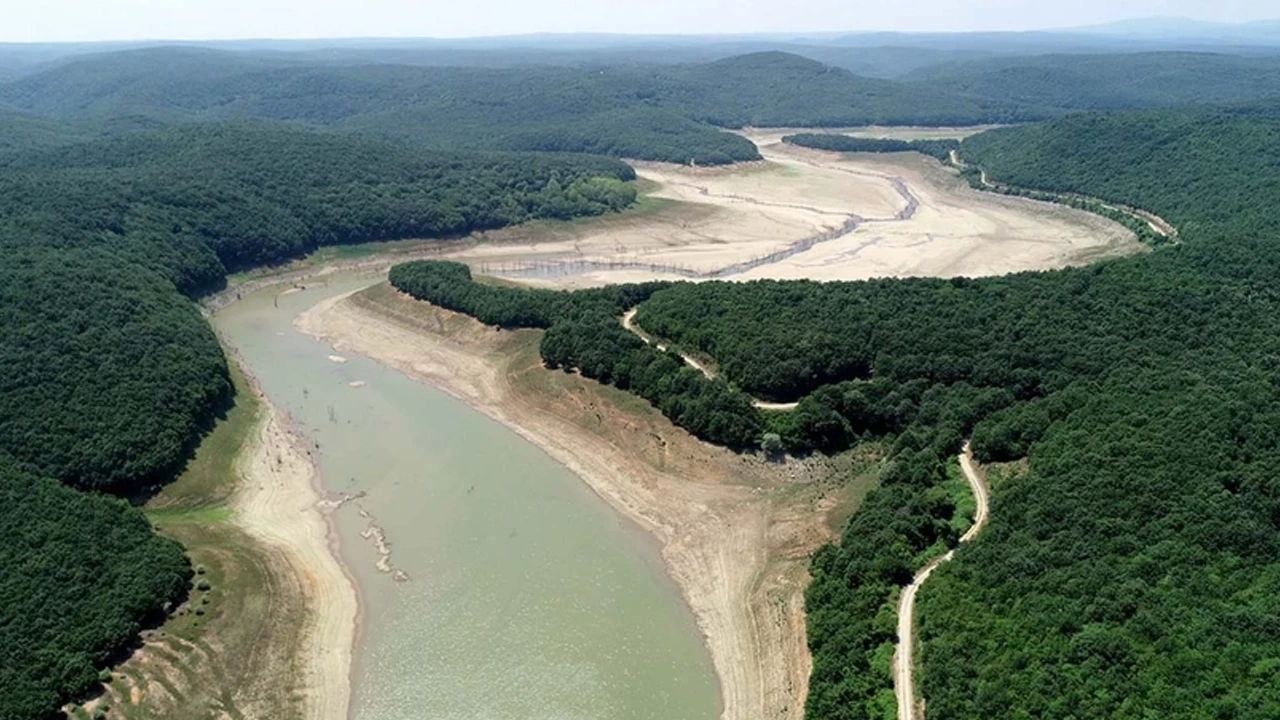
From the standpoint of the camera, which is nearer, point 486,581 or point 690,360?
point 486,581

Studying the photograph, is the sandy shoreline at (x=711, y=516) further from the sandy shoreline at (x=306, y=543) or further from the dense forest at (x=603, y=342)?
the sandy shoreline at (x=306, y=543)

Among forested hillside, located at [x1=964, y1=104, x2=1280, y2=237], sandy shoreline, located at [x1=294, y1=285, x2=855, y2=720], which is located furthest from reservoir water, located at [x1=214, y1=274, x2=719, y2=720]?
forested hillside, located at [x1=964, y1=104, x2=1280, y2=237]

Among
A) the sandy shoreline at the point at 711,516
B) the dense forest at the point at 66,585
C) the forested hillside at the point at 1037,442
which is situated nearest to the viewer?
the forested hillside at the point at 1037,442

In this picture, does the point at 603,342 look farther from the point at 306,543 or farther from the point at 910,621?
the point at 910,621

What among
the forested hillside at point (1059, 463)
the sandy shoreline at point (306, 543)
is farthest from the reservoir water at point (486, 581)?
the forested hillside at point (1059, 463)

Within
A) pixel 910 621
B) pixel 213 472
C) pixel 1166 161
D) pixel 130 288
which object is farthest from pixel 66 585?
pixel 1166 161

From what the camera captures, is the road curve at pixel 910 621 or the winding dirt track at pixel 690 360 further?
the winding dirt track at pixel 690 360

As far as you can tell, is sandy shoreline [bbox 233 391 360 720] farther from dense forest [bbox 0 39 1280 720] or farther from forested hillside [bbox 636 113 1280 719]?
forested hillside [bbox 636 113 1280 719]
